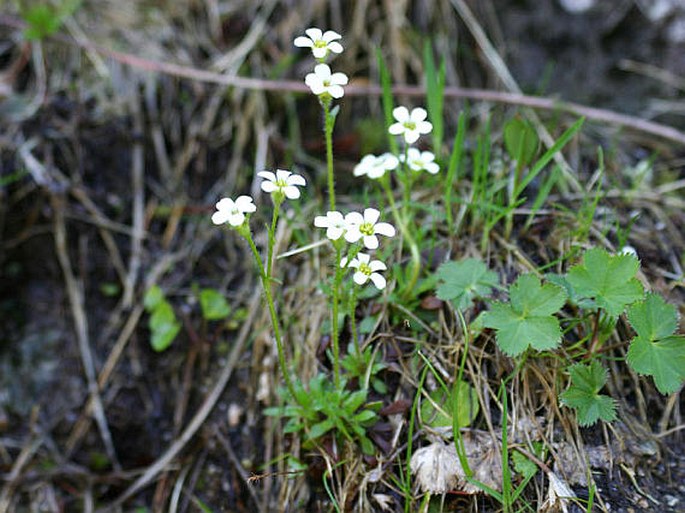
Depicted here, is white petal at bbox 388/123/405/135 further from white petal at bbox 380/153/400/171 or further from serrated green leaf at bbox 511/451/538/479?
serrated green leaf at bbox 511/451/538/479

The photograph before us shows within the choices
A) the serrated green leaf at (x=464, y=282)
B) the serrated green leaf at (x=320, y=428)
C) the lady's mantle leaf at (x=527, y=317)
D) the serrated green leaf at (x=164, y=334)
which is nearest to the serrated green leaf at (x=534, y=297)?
the lady's mantle leaf at (x=527, y=317)

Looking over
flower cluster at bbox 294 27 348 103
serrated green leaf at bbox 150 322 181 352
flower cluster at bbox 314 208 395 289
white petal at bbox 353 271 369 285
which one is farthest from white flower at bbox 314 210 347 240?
serrated green leaf at bbox 150 322 181 352

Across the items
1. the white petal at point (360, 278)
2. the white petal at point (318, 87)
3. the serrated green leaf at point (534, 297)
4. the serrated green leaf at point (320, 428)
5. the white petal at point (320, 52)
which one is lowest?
the serrated green leaf at point (320, 428)

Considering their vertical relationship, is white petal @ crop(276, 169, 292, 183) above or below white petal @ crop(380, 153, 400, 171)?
below

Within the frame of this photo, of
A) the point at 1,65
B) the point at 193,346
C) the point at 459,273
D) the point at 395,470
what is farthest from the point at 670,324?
the point at 1,65

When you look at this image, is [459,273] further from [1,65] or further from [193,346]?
[1,65]

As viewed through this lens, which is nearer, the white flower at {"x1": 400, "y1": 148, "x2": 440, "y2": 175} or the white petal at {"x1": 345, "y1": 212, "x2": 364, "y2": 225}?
the white petal at {"x1": 345, "y1": 212, "x2": 364, "y2": 225}

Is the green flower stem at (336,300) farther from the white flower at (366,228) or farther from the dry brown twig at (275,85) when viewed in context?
the dry brown twig at (275,85)
